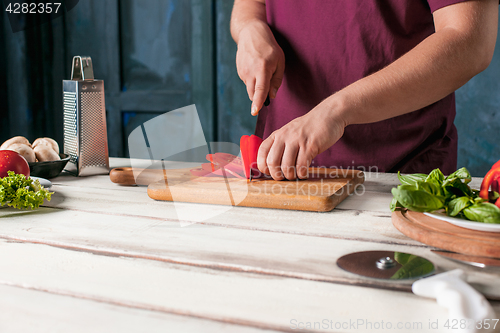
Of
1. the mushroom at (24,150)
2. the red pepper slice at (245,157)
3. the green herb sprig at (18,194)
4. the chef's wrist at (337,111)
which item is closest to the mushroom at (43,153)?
the mushroom at (24,150)

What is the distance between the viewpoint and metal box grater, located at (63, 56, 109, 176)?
1228mm

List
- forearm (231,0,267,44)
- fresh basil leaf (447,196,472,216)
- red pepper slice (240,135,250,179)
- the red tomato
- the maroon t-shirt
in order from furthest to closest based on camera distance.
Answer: forearm (231,0,267,44) → the maroon t-shirt → red pepper slice (240,135,250,179) → the red tomato → fresh basil leaf (447,196,472,216)

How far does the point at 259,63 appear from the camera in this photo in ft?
4.09

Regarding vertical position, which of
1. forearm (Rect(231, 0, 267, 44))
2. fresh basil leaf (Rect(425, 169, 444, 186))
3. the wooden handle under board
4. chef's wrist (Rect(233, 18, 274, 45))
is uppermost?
forearm (Rect(231, 0, 267, 44))

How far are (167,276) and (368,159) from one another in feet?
3.46

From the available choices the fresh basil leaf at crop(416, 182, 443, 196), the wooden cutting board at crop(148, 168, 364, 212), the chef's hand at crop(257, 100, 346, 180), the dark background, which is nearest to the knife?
the fresh basil leaf at crop(416, 182, 443, 196)

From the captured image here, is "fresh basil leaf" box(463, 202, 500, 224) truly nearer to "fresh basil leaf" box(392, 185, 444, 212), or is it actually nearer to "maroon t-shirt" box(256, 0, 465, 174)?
"fresh basil leaf" box(392, 185, 444, 212)

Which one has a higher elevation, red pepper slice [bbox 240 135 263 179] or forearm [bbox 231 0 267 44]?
forearm [bbox 231 0 267 44]

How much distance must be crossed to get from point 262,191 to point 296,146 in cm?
16

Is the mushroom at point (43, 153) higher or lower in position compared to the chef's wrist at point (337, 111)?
lower

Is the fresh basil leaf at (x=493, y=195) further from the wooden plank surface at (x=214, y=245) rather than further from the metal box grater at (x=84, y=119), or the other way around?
the metal box grater at (x=84, y=119)

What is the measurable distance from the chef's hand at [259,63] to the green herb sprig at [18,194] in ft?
2.01

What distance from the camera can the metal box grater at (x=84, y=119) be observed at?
1228 millimetres

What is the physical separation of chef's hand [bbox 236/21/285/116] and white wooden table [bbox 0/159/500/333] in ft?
1.64
